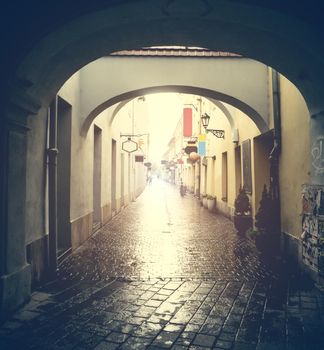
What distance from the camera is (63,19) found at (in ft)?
12.5

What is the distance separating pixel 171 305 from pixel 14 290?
2028mm

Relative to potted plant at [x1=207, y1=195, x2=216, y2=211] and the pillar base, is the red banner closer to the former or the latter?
potted plant at [x1=207, y1=195, x2=216, y2=211]

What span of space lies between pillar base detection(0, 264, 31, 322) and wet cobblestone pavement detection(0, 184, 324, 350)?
0.43 ft

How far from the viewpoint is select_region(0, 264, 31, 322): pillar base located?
392 cm

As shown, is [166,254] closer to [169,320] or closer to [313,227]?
[313,227]

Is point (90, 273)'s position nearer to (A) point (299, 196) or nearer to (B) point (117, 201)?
(A) point (299, 196)

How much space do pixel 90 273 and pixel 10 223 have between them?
2093 mm

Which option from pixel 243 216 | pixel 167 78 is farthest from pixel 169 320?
pixel 243 216

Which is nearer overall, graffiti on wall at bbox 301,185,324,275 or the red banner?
graffiti on wall at bbox 301,185,324,275

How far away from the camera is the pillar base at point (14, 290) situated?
12.9 feet

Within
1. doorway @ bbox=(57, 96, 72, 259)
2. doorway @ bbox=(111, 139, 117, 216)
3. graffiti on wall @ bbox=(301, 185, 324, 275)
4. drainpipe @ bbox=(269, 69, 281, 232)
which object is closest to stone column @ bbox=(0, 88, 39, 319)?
Answer: doorway @ bbox=(57, 96, 72, 259)

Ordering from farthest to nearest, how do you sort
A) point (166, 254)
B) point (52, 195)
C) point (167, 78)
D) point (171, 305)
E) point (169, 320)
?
point (167, 78), point (166, 254), point (52, 195), point (171, 305), point (169, 320)

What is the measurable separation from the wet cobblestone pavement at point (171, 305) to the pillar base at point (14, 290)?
0.13 metres

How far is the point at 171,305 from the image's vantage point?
4305 mm
